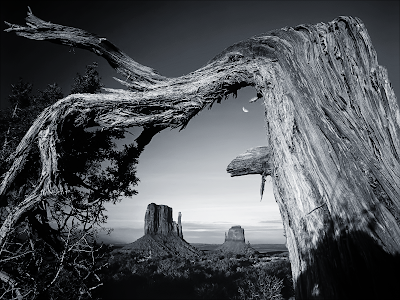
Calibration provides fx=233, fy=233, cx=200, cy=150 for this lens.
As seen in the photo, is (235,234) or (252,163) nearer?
(252,163)

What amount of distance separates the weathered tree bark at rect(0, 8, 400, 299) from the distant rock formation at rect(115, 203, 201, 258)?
53.1m

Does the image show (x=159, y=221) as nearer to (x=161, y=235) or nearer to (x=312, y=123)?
(x=161, y=235)

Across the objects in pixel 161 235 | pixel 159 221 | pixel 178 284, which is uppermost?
pixel 159 221

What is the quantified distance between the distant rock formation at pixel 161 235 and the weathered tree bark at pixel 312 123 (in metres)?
53.1

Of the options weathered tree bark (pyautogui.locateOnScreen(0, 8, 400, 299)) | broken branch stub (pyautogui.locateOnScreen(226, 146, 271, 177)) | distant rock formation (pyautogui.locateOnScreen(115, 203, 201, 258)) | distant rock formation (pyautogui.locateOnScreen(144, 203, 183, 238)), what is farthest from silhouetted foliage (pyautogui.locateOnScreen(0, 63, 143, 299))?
distant rock formation (pyautogui.locateOnScreen(144, 203, 183, 238))

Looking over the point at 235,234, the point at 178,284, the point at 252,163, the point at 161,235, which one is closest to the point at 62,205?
the point at 252,163

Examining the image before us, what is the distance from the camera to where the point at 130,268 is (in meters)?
25.3

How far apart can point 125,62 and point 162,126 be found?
116 cm

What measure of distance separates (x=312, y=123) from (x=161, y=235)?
70.4 meters

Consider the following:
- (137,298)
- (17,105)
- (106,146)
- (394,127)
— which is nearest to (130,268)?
(137,298)

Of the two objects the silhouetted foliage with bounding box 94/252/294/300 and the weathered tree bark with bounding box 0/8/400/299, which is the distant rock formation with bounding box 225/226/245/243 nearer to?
the silhouetted foliage with bounding box 94/252/294/300

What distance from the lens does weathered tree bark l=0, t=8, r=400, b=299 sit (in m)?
1.26

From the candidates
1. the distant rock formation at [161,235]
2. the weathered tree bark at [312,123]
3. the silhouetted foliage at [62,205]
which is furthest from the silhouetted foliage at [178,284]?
the distant rock formation at [161,235]

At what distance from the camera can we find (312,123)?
1663mm
